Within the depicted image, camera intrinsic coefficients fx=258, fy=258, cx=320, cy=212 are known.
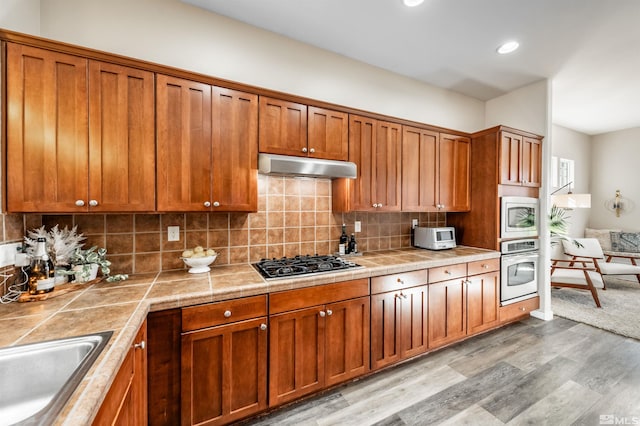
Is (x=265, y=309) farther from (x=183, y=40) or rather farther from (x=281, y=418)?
(x=183, y=40)

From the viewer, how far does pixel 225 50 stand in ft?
7.23

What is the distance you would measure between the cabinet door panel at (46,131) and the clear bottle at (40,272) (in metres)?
0.22

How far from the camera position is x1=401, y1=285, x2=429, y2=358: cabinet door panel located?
2254mm

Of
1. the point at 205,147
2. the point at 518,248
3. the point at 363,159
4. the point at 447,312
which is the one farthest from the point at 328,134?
the point at 518,248

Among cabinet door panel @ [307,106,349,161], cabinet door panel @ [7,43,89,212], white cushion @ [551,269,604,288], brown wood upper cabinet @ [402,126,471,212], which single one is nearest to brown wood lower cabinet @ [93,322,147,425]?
cabinet door panel @ [7,43,89,212]

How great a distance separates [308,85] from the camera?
8.36 feet

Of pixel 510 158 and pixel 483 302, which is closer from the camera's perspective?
pixel 483 302

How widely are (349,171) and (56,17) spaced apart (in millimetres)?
2283

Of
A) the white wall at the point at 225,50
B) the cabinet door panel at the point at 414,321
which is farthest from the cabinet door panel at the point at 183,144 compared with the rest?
the cabinet door panel at the point at 414,321

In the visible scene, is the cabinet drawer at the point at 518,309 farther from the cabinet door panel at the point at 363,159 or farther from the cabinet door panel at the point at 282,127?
the cabinet door panel at the point at 282,127

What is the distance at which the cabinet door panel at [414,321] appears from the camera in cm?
225

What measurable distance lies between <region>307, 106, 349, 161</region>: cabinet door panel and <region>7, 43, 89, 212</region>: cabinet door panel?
1.49 metres

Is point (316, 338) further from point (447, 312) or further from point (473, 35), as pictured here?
point (473, 35)

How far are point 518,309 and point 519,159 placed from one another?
178 centimetres
